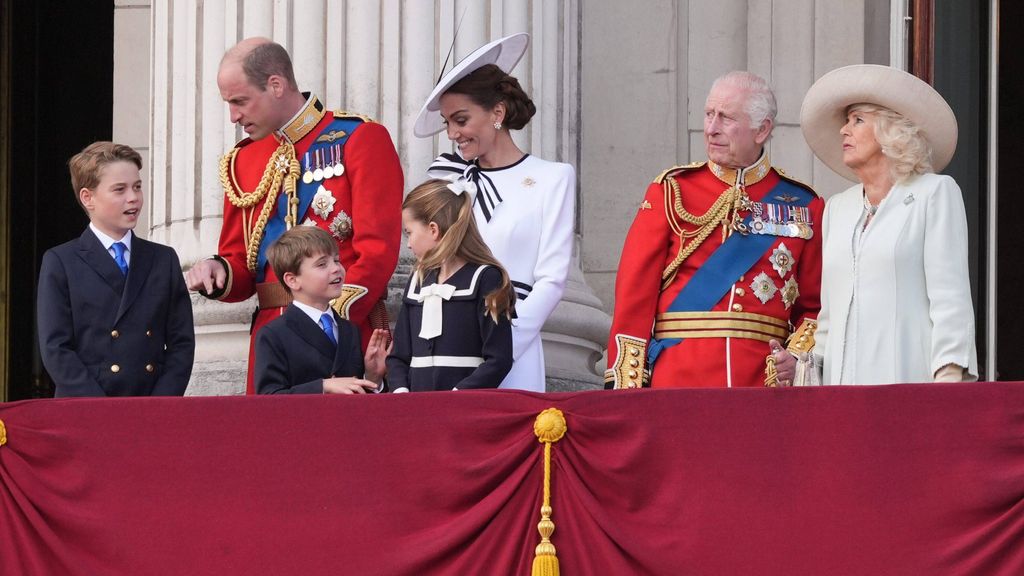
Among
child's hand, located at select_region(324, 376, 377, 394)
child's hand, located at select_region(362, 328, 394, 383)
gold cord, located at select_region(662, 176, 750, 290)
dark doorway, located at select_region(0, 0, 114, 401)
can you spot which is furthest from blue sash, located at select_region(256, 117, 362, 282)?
dark doorway, located at select_region(0, 0, 114, 401)

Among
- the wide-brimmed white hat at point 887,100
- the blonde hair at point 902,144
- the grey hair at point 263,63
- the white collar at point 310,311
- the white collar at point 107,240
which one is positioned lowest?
the white collar at point 310,311

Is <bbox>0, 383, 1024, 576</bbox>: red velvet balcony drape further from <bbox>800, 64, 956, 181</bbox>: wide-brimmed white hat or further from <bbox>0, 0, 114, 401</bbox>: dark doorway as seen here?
<bbox>0, 0, 114, 401</bbox>: dark doorway

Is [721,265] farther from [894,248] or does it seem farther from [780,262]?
[894,248]

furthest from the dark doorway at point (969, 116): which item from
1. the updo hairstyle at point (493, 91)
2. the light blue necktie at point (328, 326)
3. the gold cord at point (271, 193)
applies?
the light blue necktie at point (328, 326)

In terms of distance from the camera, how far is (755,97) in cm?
672

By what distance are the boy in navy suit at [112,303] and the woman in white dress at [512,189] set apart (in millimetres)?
1013

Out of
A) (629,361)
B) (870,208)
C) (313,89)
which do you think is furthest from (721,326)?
(313,89)

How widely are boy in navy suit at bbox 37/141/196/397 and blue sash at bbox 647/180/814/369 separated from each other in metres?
1.48

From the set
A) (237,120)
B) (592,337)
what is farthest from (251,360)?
(592,337)

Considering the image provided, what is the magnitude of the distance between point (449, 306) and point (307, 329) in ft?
1.44

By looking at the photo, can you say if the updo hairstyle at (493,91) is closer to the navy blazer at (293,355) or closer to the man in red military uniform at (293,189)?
the man in red military uniform at (293,189)

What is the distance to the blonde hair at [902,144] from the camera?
6.26 meters

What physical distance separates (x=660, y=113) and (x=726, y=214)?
2.77 meters

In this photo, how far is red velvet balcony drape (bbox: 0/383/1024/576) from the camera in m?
5.48
